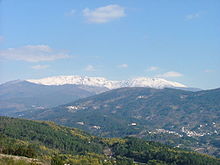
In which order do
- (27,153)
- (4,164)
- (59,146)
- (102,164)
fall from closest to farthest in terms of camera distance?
(4,164) → (27,153) → (102,164) → (59,146)

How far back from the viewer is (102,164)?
14475 centimetres

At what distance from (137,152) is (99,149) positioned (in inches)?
832

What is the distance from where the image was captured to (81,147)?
650 ft

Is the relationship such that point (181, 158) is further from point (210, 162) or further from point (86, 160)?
point (86, 160)

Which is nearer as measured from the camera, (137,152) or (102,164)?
(102,164)

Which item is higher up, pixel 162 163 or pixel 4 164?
pixel 4 164

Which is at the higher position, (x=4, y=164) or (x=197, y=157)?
(x=4, y=164)

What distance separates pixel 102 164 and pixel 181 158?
168ft

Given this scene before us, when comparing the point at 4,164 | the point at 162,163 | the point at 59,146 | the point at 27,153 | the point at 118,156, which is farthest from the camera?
the point at 59,146

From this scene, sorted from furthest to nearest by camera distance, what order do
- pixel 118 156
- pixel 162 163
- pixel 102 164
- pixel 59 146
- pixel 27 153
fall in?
pixel 59 146, pixel 118 156, pixel 162 163, pixel 102 164, pixel 27 153

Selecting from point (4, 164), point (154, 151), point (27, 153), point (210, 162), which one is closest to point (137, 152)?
point (154, 151)

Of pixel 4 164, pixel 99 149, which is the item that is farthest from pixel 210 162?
pixel 4 164

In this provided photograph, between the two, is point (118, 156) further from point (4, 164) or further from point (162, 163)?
point (4, 164)

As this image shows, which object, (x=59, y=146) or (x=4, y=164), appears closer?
(x=4, y=164)
